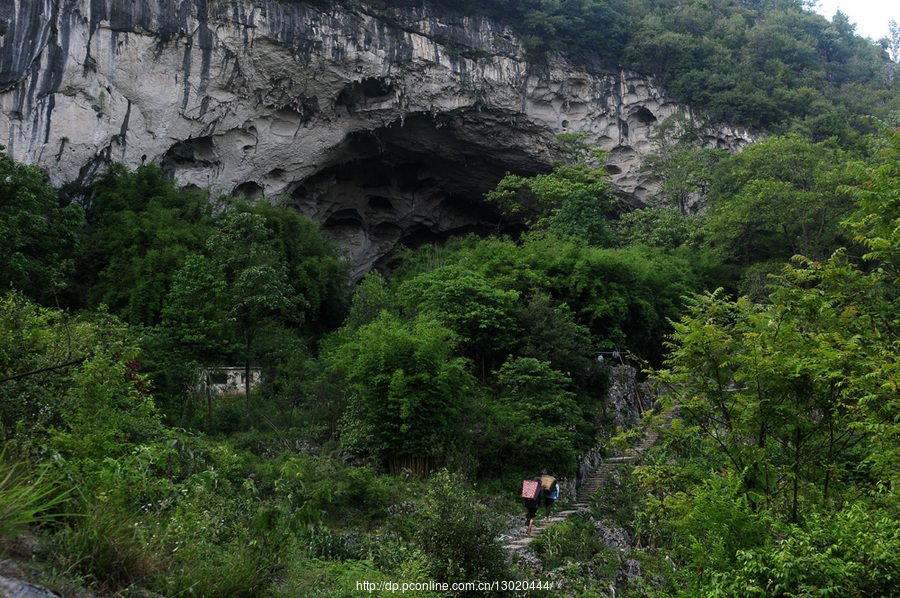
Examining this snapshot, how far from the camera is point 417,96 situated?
27172 millimetres

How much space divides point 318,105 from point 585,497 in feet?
65.8

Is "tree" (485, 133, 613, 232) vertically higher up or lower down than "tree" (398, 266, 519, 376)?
higher up

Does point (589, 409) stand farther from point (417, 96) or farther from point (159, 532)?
point (417, 96)

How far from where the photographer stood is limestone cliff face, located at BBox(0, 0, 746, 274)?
2116 centimetres

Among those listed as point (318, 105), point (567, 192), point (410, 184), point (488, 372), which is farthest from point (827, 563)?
point (410, 184)

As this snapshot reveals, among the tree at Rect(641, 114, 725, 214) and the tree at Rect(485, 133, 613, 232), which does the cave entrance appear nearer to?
the tree at Rect(485, 133, 613, 232)

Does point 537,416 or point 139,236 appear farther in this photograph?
point 139,236

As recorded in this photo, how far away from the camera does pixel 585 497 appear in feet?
43.4

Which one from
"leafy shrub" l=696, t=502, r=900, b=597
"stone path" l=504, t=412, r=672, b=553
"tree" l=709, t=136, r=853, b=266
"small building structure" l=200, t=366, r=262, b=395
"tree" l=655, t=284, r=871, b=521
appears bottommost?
"stone path" l=504, t=412, r=672, b=553

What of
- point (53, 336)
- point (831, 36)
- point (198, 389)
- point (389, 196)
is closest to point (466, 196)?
point (389, 196)

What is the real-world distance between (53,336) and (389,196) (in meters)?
26.0

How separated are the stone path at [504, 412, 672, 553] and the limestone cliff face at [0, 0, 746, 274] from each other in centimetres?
1836

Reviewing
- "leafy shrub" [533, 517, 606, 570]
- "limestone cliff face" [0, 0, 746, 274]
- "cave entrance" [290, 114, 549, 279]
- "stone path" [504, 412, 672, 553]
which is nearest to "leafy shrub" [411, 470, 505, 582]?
"stone path" [504, 412, 672, 553]

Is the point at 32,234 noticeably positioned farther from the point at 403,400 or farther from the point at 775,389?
the point at 775,389
